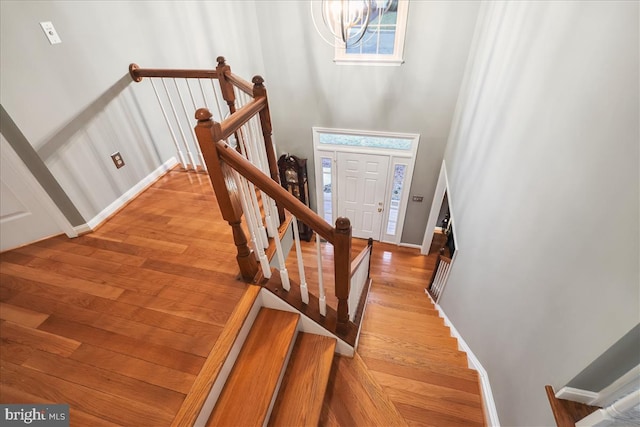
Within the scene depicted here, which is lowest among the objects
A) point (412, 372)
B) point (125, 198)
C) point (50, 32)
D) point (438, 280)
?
point (438, 280)

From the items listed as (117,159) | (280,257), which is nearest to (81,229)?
(117,159)

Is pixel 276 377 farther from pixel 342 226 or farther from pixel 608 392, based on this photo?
pixel 608 392

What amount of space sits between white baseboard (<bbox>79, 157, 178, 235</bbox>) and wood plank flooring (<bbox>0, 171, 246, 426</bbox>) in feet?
0.23

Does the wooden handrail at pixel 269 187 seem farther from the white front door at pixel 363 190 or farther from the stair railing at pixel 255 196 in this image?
the white front door at pixel 363 190

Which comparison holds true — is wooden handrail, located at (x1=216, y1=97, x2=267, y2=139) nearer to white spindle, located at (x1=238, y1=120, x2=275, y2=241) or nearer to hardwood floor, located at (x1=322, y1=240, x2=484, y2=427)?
white spindle, located at (x1=238, y1=120, x2=275, y2=241)

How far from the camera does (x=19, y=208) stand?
1.95 metres

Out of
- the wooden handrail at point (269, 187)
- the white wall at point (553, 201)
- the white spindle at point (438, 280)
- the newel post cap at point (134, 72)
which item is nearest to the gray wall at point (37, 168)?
the newel post cap at point (134, 72)

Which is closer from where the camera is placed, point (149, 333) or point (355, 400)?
point (149, 333)

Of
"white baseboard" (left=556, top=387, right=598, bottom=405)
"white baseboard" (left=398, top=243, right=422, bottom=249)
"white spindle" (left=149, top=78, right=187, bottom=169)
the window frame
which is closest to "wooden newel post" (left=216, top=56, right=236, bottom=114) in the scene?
"white spindle" (left=149, top=78, right=187, bottom=169)

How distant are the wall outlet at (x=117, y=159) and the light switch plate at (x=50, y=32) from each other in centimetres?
80

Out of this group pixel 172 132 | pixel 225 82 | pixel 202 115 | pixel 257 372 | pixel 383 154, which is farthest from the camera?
pixel 383 154

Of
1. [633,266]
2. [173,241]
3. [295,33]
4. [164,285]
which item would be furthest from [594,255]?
[295,33]

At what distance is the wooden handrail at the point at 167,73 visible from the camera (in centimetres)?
212

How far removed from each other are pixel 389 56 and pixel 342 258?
324 cm
